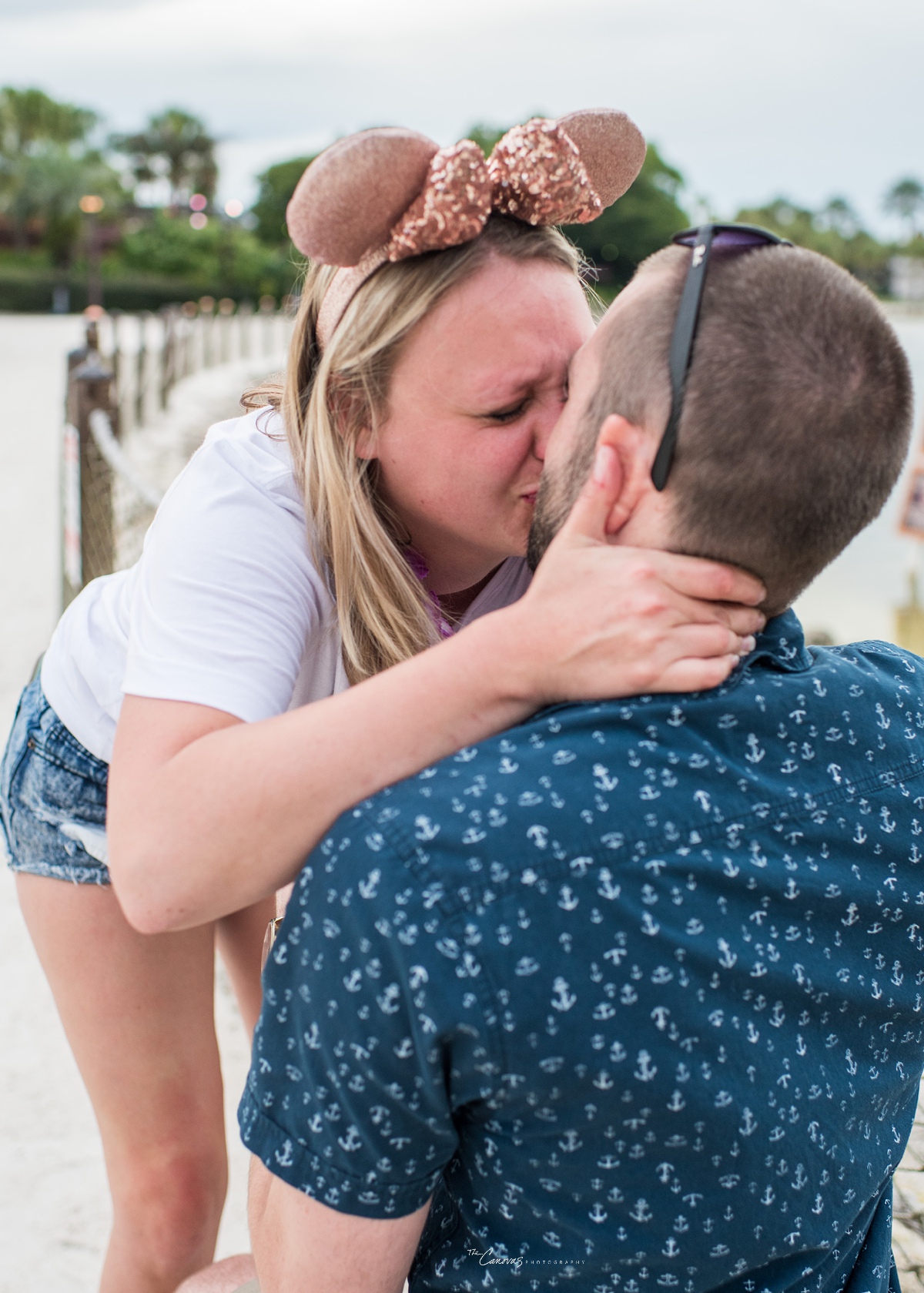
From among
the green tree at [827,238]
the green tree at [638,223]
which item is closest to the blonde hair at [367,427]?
the green tree at [827,238]

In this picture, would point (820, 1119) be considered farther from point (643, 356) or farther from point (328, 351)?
point (328, 351)

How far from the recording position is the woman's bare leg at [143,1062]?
1975mm

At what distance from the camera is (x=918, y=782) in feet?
4.25

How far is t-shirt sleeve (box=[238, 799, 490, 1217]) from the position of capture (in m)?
1.02

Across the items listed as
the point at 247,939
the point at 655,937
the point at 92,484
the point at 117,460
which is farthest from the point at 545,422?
the point at 92,484

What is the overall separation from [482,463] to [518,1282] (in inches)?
41.6

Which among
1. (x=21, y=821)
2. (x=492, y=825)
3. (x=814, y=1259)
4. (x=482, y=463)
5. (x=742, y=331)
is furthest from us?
(x=21, y=821)

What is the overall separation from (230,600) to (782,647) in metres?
0.70

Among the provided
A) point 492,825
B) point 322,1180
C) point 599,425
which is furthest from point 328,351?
point 322,1180

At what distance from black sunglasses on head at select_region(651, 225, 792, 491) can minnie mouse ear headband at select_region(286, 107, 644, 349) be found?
1.29 ft

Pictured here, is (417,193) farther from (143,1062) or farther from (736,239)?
(143,1062)

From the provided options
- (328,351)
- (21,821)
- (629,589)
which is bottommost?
(21,821)

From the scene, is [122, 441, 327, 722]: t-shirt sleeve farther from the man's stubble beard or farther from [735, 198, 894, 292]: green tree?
[735, 198, 894, 292]: green tree

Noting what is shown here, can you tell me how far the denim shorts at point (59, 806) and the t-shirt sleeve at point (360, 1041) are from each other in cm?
88
